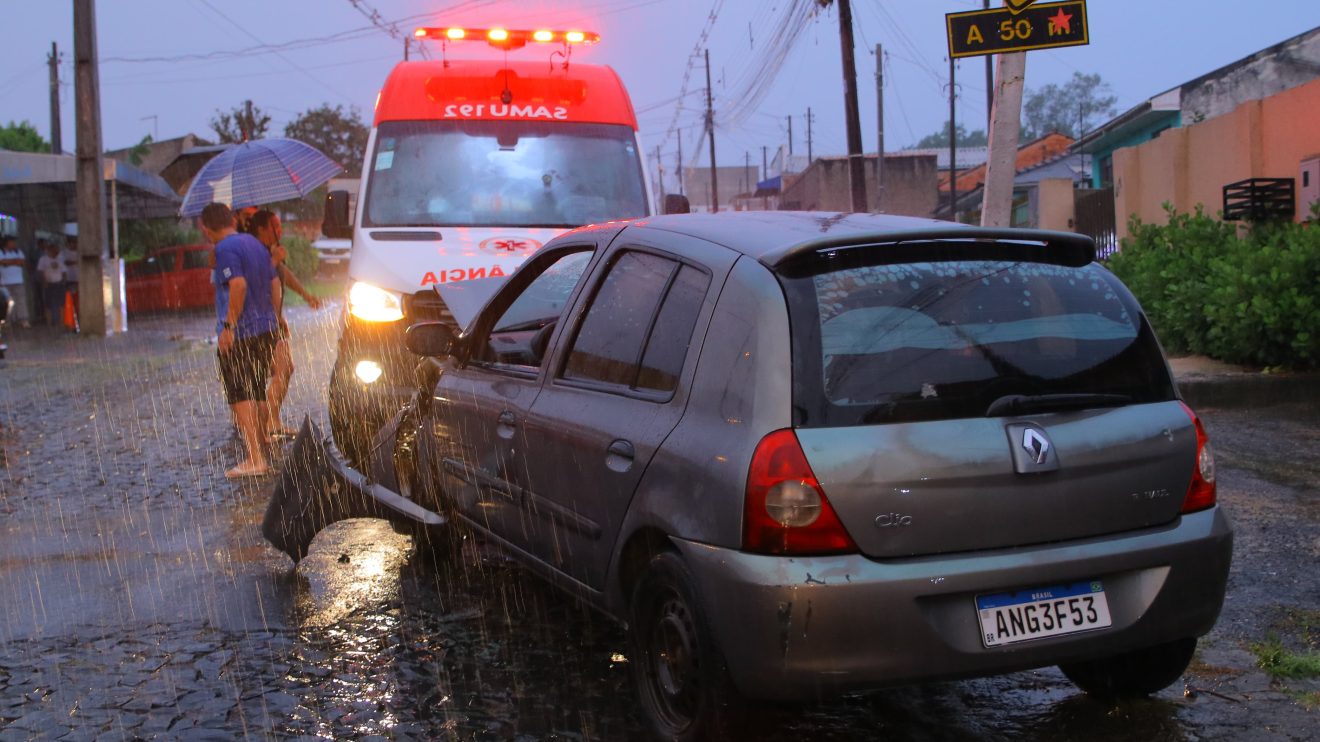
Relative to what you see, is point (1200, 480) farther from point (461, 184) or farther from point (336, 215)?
point (336, 215)

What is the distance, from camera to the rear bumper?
328 centimetres

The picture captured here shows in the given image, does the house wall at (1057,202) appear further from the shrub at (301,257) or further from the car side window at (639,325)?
the shrub at (301,257)

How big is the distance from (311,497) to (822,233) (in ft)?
10.2

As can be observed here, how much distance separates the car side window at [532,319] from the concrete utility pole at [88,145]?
18262 mm

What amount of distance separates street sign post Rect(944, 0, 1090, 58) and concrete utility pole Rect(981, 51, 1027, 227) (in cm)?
48

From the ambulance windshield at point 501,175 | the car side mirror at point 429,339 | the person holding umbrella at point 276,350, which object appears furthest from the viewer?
the person holding umbrella at point 276,350

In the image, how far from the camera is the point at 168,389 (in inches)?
571

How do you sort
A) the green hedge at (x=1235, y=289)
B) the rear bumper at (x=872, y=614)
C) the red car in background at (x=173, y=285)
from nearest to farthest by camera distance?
the rear bumper at (x=872, y=614)
the green hedge at (x=1235, y=289)
the red car in background at (x=173, y=285)

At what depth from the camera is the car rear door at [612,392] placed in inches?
152

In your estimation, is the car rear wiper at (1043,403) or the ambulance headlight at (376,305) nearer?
the car rear wiper at (1043,403)

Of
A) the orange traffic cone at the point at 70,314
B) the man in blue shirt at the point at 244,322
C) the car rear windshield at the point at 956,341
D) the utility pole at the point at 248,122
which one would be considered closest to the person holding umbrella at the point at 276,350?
the man in blue shirt at the point at 244,322

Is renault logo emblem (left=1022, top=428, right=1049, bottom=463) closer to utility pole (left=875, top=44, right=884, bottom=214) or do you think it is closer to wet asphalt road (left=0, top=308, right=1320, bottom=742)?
wet asphalt road (left=0, top=308, right=1320, bottom=742)

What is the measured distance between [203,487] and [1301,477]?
264 inches

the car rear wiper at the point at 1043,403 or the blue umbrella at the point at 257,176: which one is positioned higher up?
the blue umbrella at the point at 257,176
